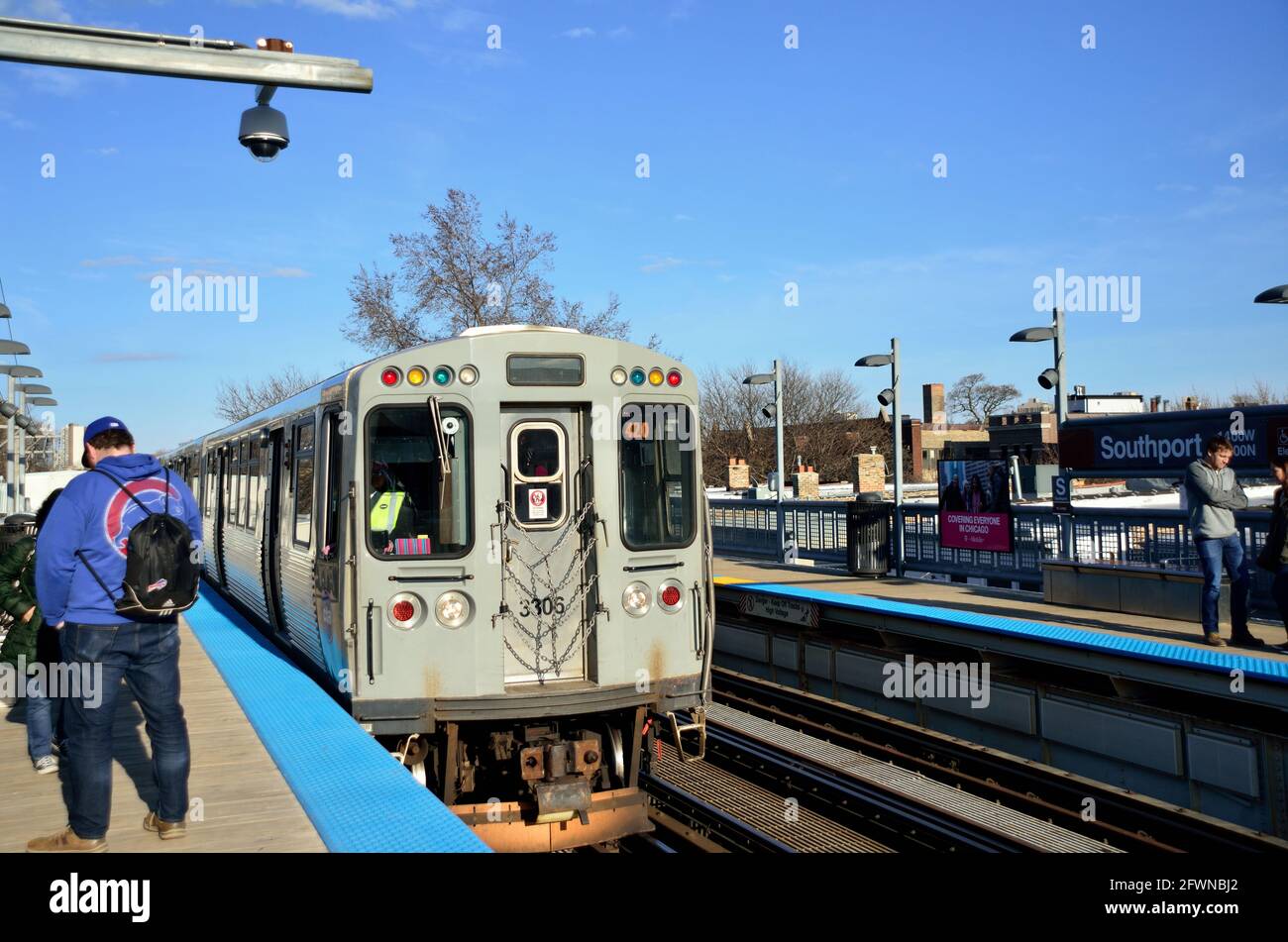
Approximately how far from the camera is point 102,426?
4.82 m

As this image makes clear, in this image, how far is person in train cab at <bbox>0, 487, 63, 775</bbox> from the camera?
627cm

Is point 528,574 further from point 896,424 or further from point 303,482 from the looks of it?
point 896,424

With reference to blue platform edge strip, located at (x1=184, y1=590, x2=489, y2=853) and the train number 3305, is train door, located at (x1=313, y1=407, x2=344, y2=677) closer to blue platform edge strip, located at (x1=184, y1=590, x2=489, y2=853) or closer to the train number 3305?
blue platform edge strip, located at (x1=184, y1=590, x2=489, y2=853)

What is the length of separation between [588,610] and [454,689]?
1.05 m

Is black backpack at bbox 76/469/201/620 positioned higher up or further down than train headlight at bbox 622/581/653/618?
higher up

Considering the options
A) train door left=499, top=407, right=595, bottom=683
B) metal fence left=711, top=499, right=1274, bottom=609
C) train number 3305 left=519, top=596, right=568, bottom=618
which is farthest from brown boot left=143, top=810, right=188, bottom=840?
metal fence left=711, top=499, right=1274, bottom=609

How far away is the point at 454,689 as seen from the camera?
22.3 ft

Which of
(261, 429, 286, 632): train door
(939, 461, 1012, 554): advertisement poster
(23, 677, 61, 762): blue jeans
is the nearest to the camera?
(23, 677, 61, 762): blue jeans

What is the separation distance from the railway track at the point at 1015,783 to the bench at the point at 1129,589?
8.92ft

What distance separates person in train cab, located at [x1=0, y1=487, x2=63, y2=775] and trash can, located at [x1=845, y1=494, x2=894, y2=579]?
12.6 metres

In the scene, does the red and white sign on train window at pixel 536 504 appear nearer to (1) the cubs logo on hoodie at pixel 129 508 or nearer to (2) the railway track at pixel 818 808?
(2) the railway track at pixel 818 808

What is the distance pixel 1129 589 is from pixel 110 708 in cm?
1097
